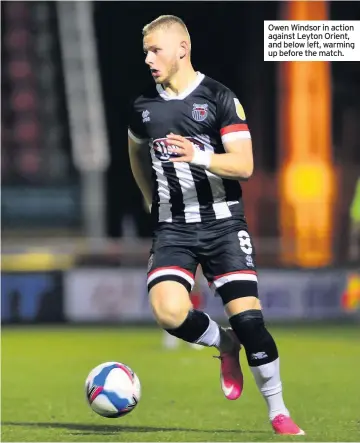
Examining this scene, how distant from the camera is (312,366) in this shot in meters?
11.7

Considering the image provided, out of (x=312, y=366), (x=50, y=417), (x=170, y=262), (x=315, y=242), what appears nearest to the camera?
(x=170, y=262)

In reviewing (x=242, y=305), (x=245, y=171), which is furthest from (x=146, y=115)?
(x=242, y=305)

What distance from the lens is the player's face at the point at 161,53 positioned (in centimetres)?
680

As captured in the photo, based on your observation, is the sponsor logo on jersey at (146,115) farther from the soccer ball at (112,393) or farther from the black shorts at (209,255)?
the soccer ball at (112,393)

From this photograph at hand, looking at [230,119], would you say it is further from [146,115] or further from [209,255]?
[209,255]

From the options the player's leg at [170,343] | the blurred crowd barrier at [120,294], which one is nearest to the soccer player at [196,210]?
the player's leg at [170,343]

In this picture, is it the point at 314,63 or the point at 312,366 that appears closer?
the point at 312,366

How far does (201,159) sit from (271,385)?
1.39 m

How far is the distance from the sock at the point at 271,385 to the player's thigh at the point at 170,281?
0.55 metres

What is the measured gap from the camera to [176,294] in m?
6.77

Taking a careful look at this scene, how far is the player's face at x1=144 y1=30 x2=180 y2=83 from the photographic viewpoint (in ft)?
22.3

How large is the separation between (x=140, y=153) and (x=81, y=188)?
52.3 ft

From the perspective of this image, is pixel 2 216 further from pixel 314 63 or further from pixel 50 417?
pixel 50 417

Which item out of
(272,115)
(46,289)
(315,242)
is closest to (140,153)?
(46,289)
